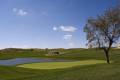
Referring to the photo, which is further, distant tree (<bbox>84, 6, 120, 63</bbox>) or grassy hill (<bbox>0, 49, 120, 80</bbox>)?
distant tree (<bbox>84, 6, 120, 63</bbox>)

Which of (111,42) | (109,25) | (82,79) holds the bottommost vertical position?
(82,79)

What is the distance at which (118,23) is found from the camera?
55.6 metres

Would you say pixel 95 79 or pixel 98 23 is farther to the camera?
pixel 98 23

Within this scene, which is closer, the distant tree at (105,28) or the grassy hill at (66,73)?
the grassy hill at (66,73)

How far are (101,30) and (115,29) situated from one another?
322 centimetres

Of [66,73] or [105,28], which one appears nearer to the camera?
[66,73]

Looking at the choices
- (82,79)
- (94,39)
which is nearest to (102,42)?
(94,39)

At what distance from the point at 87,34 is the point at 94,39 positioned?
2033 mm

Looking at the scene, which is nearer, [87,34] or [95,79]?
[95,79]

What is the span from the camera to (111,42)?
56406 mm

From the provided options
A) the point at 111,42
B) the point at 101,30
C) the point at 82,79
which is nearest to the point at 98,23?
the point at 101,30

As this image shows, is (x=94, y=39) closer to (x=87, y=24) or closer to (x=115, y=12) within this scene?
(x=87, y=24)

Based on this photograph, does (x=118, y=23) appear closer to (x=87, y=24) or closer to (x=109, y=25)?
(x=109, y=25)

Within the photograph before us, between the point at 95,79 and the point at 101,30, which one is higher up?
the point at 101,30
